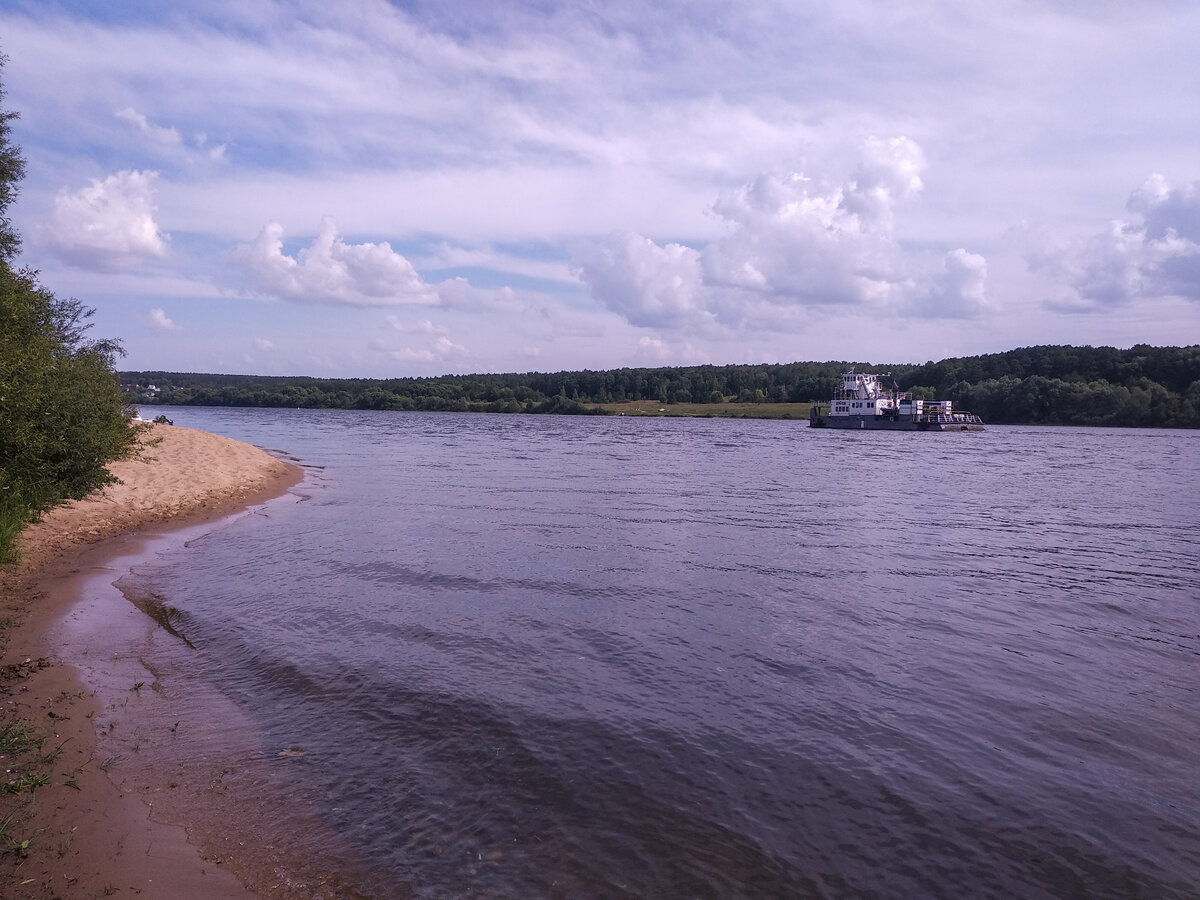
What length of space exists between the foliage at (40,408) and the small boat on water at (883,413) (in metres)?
101

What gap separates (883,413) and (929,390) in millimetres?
45344

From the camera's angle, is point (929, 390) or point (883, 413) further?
point (929, 390)

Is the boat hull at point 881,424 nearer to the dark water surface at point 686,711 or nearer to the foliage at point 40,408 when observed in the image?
the dark water surface at point 686,711

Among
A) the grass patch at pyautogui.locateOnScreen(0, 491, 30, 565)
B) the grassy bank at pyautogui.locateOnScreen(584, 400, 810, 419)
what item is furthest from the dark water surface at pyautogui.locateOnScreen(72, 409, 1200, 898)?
the grassy bank at pyautogui.locateOnScreen(584, 400, 810, 419)

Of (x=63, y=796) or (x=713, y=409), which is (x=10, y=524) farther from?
(x=713, y=409)

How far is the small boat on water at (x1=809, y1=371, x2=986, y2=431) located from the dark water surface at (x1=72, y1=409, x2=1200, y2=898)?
86.5 meters

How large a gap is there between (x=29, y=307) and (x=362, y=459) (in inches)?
1346

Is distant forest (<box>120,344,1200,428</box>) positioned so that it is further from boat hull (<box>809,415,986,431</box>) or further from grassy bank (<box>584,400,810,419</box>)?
boat hull (<box>809,415,986,431</box>)

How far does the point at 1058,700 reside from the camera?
1012 centimetres

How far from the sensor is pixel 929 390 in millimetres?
145875

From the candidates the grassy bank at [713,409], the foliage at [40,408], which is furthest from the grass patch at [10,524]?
the grassy bank at [713,409]

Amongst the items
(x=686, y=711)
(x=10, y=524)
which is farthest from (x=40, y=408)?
(x=686, y=711)

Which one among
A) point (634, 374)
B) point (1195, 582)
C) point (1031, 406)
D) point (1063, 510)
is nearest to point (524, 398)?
point (634, 374)

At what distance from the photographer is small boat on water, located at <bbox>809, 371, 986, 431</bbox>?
104m
